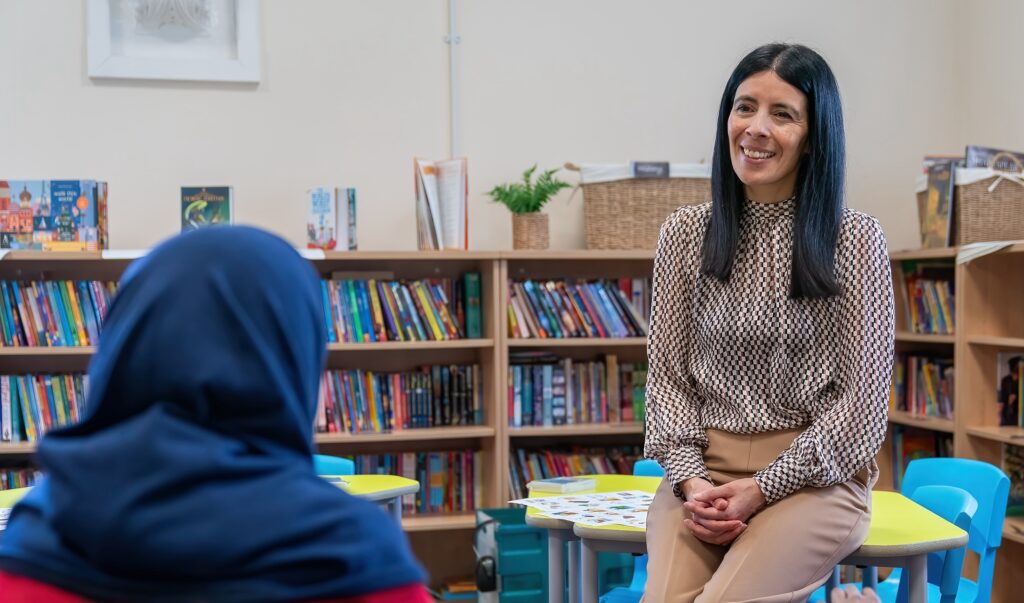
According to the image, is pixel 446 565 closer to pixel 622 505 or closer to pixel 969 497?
pixel 622 505

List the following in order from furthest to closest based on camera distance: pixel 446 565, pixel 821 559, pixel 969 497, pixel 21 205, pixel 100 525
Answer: pixel 446 565 < pixel 21 205 < pixel 969 497 < pixel 821 559 < pixel 100 525

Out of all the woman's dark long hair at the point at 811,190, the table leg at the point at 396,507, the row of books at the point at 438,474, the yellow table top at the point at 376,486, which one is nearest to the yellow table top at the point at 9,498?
the yellow table top at the point at 376,486

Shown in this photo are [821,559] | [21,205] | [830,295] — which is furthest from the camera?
[21,205]

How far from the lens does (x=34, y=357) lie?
155 inches

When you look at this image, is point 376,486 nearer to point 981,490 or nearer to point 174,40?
point 981,490

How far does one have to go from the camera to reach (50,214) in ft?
12.0

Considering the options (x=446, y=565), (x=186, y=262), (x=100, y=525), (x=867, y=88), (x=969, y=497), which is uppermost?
(x=867, y=88)

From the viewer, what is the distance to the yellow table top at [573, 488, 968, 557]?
6.55ft

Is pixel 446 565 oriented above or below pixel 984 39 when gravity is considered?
below

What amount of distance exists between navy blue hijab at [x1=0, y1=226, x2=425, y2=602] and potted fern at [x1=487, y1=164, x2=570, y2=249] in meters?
3.02

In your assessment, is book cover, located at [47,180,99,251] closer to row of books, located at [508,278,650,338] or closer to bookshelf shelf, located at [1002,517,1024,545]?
row of books, located at [508,278,650,338]

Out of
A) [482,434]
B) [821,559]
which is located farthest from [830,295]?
[482,434]

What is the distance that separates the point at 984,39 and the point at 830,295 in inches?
113

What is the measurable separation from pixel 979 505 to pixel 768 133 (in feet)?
3.59
